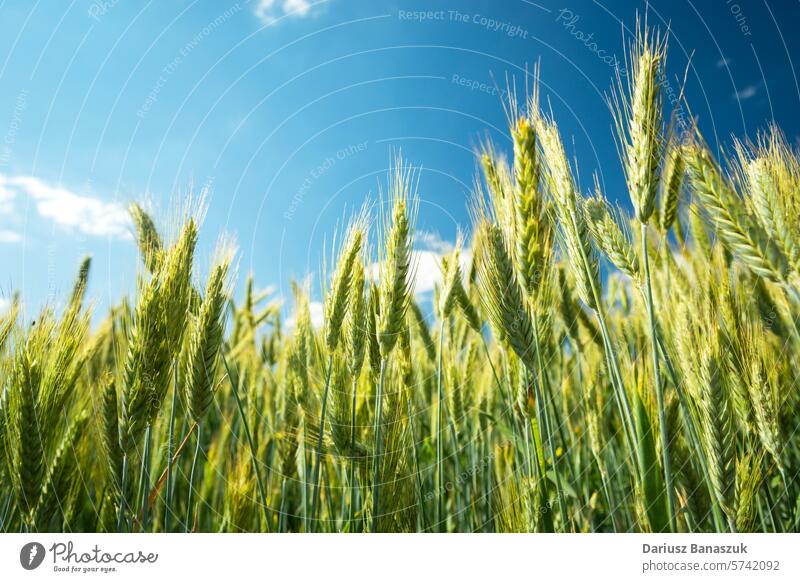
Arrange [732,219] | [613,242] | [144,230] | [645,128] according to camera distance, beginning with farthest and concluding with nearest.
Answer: [144,230], [613,242], [645,128], [732,219]

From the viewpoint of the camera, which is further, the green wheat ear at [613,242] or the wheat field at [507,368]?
the green wheat ear at [613,242]

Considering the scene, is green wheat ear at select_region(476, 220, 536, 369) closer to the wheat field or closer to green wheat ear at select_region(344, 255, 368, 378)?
the wheat field

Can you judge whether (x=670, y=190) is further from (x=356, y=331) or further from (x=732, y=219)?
(x=356, y=331)

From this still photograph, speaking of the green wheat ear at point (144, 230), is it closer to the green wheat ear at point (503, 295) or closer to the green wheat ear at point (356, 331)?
the green wheat ear at point (356, 331)

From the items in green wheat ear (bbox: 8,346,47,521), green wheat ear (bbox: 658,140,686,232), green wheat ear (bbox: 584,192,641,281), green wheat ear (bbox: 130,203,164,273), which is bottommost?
green wheat ear (bbox: 8,346,47,521)

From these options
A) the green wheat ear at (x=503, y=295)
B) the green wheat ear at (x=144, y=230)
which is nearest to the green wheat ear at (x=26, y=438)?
the green wheat ear at (x=144, y=230)

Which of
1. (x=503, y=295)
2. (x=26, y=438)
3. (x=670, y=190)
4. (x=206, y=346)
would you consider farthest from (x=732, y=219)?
(x=26, y=438)
